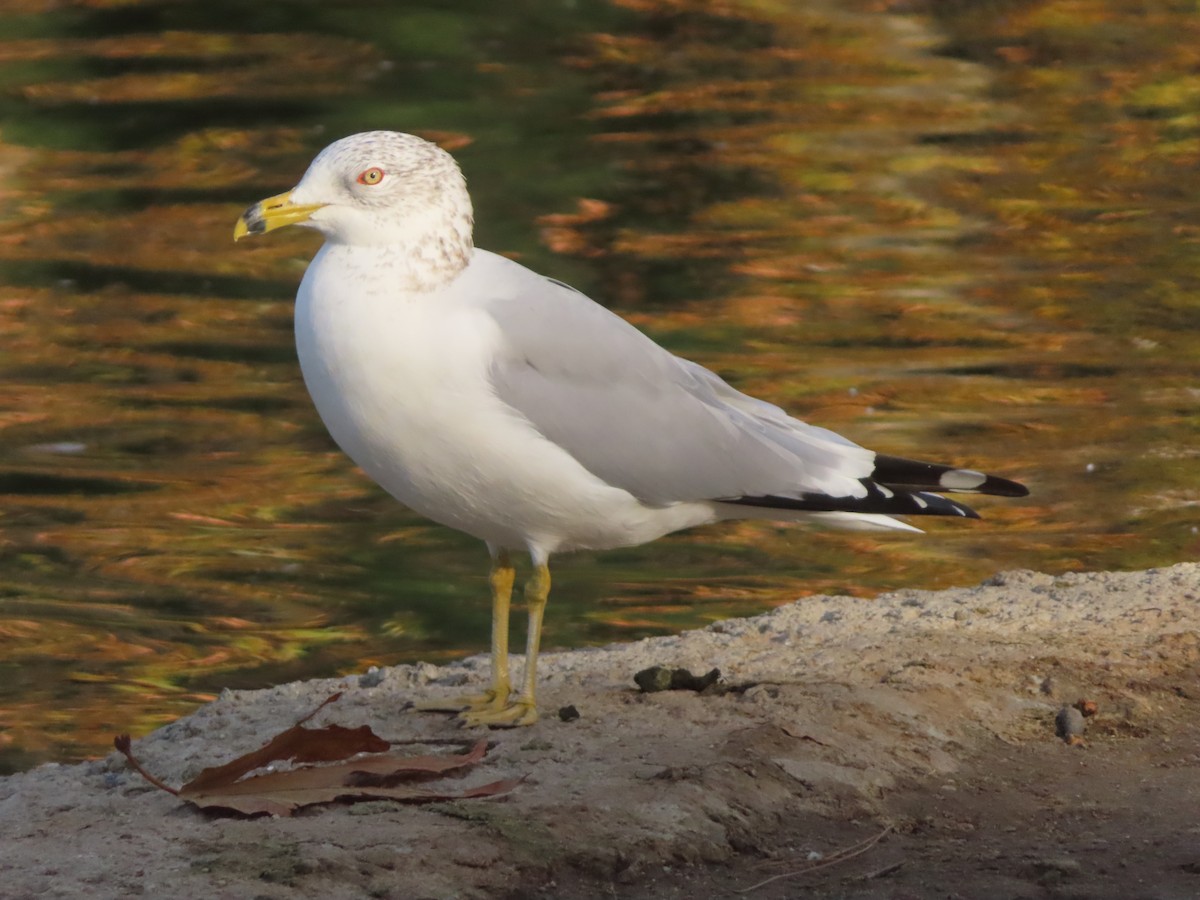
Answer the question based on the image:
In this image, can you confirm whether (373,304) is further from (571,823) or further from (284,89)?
(284,89)

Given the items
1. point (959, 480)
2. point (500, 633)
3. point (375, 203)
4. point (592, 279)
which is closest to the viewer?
point (375, 203)

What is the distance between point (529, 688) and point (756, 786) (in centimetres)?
78

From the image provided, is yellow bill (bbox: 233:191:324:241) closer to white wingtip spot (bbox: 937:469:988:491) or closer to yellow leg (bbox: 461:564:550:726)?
yellow leg (bbox: 461:564:550:726)

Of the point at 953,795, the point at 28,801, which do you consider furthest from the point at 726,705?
the point at 28,801

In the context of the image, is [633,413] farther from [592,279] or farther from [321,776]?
[592,279]

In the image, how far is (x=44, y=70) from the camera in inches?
657

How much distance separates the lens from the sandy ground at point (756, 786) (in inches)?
148

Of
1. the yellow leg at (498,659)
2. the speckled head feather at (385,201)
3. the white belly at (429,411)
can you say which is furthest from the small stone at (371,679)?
the speckled head feather at (385,201)

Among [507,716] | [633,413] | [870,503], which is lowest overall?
[507,716]

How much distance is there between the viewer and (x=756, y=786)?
416 cm

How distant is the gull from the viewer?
4363 mm

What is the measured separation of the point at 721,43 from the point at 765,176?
5121 millimetres

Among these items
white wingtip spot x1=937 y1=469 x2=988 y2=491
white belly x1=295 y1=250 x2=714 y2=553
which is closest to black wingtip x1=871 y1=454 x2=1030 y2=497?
white wingtip spot x1=937 y1=469 x2=988 y2=491

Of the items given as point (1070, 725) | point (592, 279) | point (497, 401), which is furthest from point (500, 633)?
point (592, 279)
